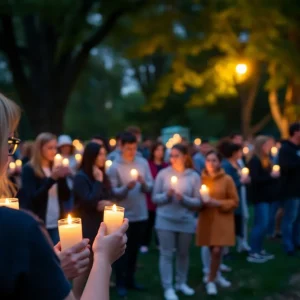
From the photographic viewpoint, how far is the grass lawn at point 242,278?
246 inches

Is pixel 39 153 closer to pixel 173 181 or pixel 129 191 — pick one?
pixel 129 191

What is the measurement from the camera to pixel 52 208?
5816 mm

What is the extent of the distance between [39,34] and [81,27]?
83.3 inches

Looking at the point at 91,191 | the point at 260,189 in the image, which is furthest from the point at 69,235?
the point at 260,189

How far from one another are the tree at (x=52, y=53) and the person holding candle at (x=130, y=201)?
9.57 m

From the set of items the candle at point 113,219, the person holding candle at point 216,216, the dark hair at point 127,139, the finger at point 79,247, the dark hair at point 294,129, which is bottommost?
the person holding candle at point 216,216

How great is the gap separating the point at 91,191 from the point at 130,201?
129cm

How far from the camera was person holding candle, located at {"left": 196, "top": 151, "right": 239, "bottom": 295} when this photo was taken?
20.6ft

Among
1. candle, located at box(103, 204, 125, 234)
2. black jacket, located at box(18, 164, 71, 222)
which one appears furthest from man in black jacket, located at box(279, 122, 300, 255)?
candle, located at box(103, 204, 125, 234)

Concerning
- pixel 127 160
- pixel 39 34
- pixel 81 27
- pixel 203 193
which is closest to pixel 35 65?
pixel 39 34

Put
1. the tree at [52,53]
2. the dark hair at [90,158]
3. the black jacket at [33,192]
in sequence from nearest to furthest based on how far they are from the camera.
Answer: the dark hair at [90,158] < the black jacket at [33,192] < the tree at [52,53]

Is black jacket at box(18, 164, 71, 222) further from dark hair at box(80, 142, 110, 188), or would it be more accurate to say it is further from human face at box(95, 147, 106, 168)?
human face at box(95, 147, 106, 168)

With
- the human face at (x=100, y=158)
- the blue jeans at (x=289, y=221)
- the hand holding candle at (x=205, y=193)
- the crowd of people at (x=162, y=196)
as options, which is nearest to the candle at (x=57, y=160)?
the crowd of people at (x=162, y=196)

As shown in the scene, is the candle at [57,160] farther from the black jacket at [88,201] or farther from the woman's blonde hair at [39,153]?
the black jacket at [88,201]
